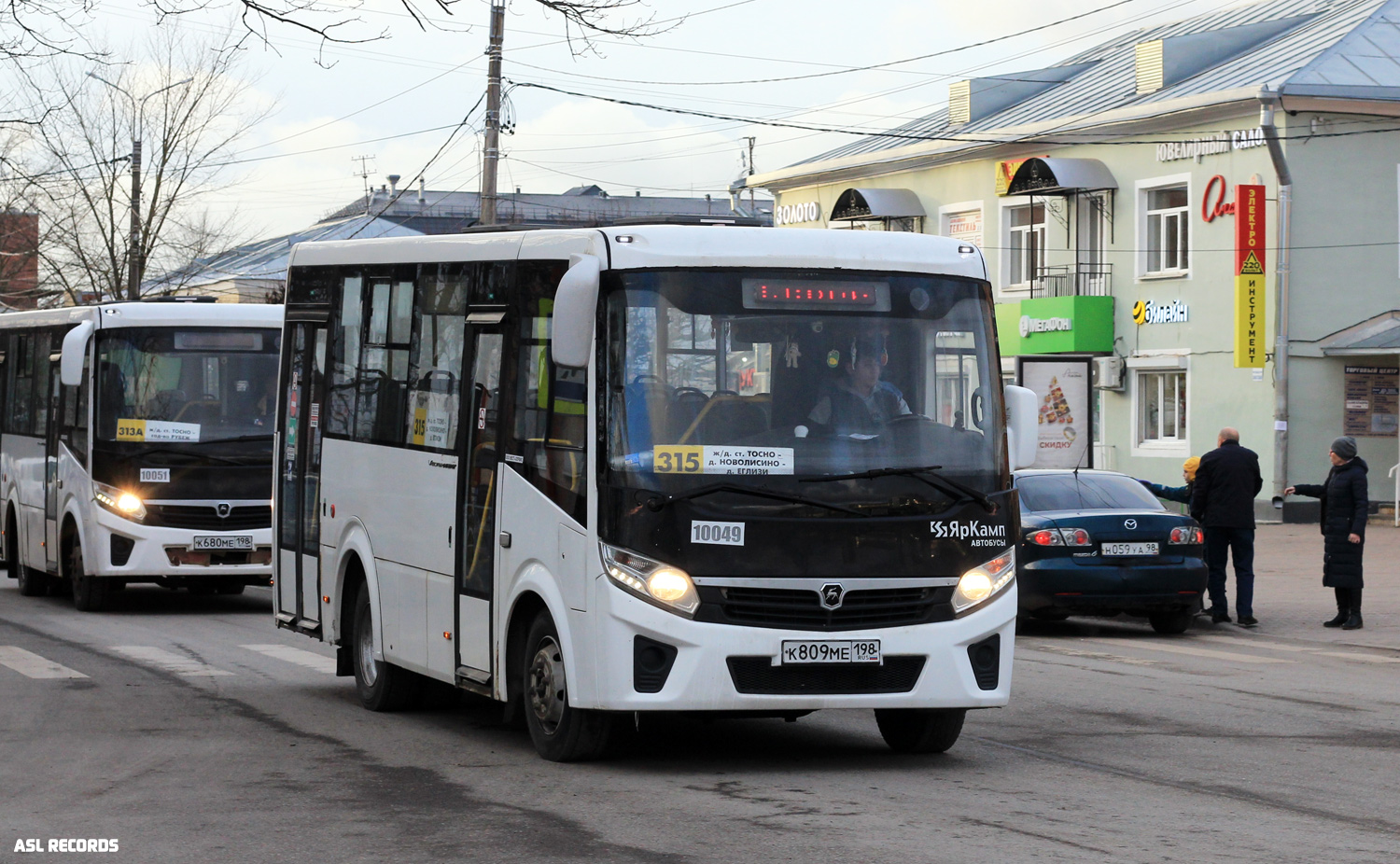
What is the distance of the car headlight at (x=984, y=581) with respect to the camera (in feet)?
29.7

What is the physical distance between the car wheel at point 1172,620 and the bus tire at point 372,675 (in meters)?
8.44

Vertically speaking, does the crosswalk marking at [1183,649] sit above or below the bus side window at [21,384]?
below

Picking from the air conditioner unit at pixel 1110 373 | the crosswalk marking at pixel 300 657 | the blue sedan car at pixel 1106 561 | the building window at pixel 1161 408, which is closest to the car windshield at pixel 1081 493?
the blue sedan car at pixel 1106 561

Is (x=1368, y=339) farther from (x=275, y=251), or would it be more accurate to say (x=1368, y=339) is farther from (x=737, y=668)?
(x=275, y=251)

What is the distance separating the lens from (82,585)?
1939 centimetres

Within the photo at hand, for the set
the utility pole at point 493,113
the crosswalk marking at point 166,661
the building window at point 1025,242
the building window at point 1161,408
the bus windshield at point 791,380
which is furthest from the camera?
the building window at point 1025,242

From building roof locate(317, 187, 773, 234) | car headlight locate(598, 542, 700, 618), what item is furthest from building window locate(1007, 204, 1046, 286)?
building roof locate(317, 187, 773, 234)

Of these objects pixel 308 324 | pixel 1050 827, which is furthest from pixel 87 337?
pixel 1050 827

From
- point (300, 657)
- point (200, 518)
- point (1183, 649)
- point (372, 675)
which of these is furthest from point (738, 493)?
point (200, 518)

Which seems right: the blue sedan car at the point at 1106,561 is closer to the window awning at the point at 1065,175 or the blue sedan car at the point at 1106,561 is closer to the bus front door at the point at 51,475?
the bus front door at the point at 51,475

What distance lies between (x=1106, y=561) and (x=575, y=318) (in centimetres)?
934

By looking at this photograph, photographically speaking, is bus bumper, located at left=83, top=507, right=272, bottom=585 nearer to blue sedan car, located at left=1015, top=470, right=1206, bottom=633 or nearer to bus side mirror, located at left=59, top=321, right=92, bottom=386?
bus side mirror, located at left=59, top=321, right=92, bottom=386

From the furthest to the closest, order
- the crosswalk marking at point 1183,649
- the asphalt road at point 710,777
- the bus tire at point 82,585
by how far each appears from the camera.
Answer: the bus tire at point 82,585 → the crosswalk marking at point 1183,649 → the asphalt road at point 710,777

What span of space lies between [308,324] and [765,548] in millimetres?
4920
